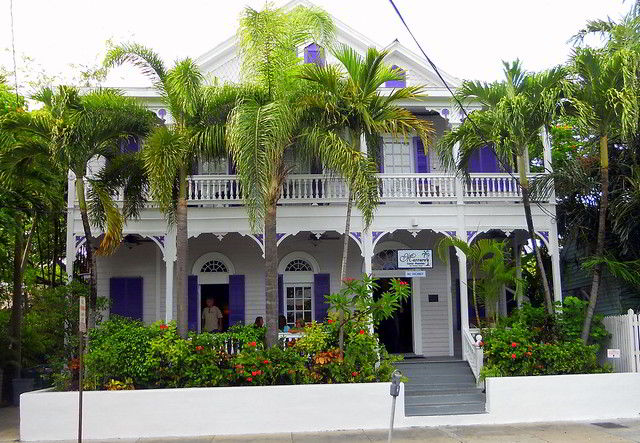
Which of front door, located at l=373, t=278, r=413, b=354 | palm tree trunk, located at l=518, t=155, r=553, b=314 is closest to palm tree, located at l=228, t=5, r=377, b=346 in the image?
palm tree trunk, located at l=518, t=155, r=553, b=314

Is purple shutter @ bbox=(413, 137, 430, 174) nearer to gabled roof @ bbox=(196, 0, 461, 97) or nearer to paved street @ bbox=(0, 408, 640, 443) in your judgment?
gabled roof @ bbox=(196, 0, 461, 97)

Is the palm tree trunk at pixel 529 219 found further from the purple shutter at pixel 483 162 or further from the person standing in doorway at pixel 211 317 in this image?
the person standing in doorway at pixel 211 317

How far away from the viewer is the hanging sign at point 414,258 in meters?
18.8

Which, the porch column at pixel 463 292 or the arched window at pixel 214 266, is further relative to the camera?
the arched window at pixel 214 266

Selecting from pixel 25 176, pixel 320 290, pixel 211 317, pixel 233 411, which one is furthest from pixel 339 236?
pixel 25 176

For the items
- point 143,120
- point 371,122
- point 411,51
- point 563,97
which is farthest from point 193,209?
point 563,97

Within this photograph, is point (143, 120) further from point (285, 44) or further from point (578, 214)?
point (578, 214)

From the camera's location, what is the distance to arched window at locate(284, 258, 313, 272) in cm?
1938

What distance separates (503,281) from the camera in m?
15.8

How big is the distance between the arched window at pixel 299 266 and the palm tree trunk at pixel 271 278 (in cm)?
461

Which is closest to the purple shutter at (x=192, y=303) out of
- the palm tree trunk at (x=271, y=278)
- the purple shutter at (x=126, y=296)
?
the purple shutter at (x=126, y=296)

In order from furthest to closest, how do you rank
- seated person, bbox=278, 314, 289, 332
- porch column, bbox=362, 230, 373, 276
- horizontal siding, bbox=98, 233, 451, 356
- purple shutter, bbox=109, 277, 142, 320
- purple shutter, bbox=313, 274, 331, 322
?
1. horizontal siding, bbox=98, 233, 451, 356
2. purple shutter, bbox=313, 274, 331, 322
3. purple shutter, bbox=109, 277, 142, 320
4. seated person, bbox=278, 314, 289, 332
5. porch column, bbox=362, 230, 373, 276

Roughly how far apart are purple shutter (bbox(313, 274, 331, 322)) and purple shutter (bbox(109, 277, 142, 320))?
4.68 m

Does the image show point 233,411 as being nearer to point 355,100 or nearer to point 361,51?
point 355,100
